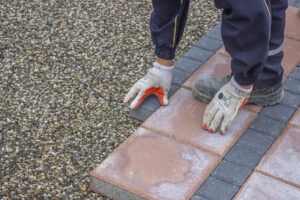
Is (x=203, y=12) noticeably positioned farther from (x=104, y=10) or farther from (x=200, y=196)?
(x=200, y=196)

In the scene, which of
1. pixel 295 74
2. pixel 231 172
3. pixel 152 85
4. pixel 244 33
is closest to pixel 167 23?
pixel 152 85

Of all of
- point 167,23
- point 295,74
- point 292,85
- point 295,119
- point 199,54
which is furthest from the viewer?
point 199,54

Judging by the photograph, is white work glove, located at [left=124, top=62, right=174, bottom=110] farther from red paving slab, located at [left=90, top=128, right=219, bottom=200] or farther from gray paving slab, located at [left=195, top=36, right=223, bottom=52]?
gray paving slab, located at [left=195, top=36, right=223, bottom=52]

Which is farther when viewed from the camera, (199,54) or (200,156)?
(199,54)

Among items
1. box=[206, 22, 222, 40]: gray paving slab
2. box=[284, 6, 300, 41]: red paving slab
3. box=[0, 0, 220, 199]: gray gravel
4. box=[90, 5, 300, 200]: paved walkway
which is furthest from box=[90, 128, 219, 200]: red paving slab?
box=[284, 6, 300, 41]: red paving slab

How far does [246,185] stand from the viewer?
256 centimetres

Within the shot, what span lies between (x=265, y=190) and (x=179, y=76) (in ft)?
3.46

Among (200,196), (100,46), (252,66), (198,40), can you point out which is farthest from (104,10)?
(200,196)

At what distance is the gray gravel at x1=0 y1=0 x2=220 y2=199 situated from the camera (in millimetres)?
2768

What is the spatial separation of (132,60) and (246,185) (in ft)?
4.54

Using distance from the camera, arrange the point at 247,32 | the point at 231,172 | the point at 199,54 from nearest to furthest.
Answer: the point at 247,32
the point at 231,172
the point at 199,54

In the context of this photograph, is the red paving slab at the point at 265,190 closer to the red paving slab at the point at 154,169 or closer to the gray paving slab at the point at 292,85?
the red paving slab at the point at 154,169

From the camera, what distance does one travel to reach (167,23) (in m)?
2.88

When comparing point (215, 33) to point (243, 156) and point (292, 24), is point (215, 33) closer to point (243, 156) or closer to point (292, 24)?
point (292, 24)
